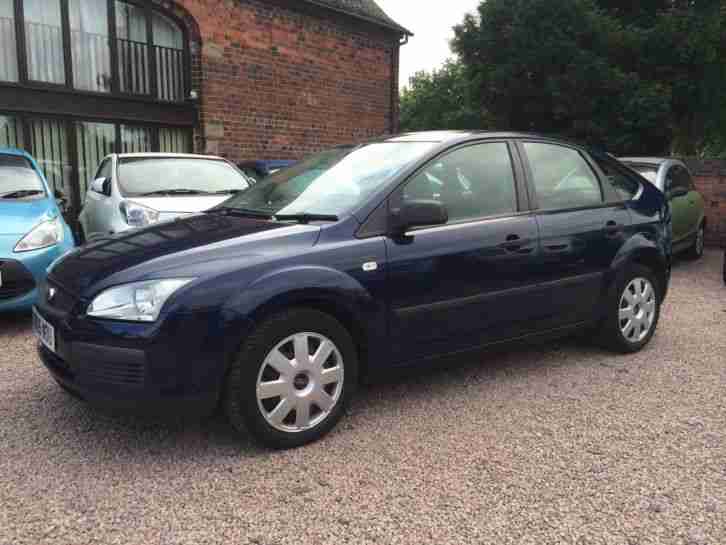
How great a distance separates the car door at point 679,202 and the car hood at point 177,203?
5923 millimetres

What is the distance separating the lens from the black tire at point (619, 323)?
4457mm

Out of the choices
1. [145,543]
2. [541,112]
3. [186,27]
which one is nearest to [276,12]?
[186,27]

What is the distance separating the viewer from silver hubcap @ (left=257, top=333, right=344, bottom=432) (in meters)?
2.96

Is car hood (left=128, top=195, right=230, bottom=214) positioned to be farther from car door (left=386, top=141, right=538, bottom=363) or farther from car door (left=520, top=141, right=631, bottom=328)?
car door (left=520, top=141, right=631, bottom=328)

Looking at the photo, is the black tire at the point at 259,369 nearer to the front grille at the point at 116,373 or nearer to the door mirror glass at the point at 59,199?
the front grille at the point at 116,373

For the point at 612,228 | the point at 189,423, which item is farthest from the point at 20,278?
the point at 612,228

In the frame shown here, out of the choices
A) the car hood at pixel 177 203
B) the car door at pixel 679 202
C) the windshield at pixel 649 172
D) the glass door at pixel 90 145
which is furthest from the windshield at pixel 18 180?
the car door at pixel 679 202

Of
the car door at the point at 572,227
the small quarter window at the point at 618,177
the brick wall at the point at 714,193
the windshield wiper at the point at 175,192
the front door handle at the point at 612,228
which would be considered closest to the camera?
the car door at the point at 572,227

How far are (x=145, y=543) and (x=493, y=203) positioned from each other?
263 centimetres

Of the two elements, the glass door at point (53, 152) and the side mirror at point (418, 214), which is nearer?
the side mirror at point (418, 214)

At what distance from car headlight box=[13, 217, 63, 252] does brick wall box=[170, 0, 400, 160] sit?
736cm

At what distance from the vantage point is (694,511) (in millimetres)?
2535

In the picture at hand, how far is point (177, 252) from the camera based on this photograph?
2996mm

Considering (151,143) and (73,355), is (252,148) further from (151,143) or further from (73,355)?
(73,355)
